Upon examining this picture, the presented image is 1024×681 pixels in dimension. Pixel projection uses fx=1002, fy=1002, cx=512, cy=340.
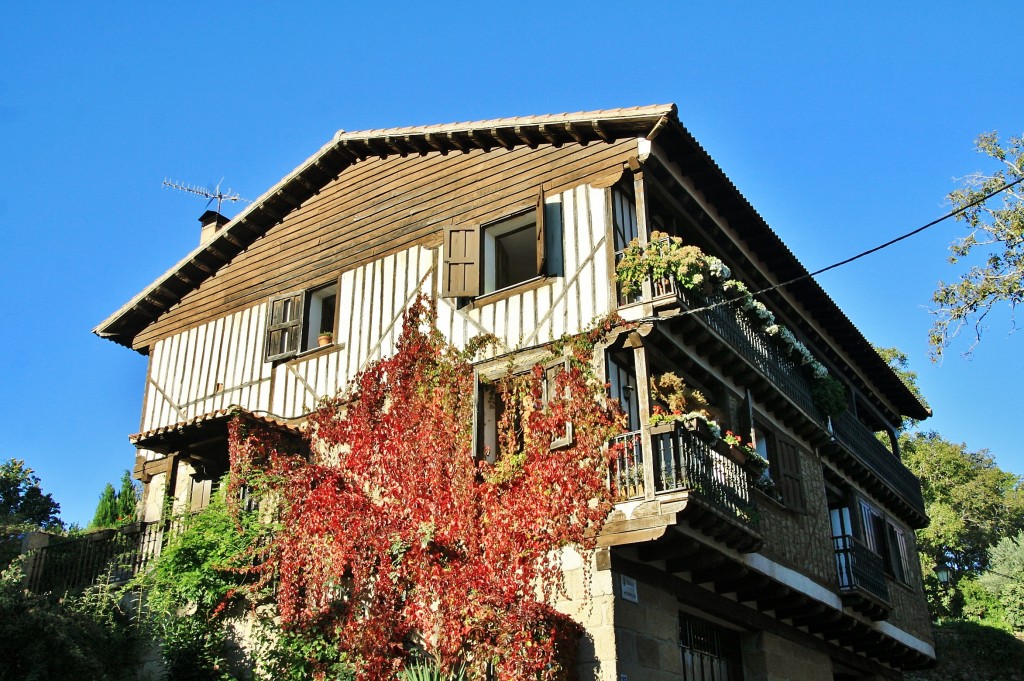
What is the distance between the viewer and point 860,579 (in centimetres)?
1852

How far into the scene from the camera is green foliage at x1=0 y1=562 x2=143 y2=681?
1385 centimetres

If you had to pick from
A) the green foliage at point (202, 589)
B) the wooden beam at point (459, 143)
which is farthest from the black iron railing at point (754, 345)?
the green foliage at point (202, 589)

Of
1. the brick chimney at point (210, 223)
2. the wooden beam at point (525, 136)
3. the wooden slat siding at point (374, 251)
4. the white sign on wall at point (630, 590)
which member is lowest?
the white sign on wall at point (630, 590)

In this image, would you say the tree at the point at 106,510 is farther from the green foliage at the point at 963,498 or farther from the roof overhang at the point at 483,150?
the green foliage at the point at 963,498

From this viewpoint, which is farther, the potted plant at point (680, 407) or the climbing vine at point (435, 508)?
the potted plant at point (680, 407)

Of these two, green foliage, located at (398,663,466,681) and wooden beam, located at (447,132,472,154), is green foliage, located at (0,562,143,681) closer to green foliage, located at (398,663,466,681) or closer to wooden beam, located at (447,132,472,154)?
green foliage, located at (398,663,466,681)

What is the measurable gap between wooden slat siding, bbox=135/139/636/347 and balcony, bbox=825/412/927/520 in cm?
848

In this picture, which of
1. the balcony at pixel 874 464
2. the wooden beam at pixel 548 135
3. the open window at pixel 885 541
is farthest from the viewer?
the open window at pixel 885 541

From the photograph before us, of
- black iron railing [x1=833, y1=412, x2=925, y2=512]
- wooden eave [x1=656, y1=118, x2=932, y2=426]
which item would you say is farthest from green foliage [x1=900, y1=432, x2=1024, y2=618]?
black iron railing [x1=833, y1=412, x2=925, y2=512]

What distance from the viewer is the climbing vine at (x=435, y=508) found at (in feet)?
44.2

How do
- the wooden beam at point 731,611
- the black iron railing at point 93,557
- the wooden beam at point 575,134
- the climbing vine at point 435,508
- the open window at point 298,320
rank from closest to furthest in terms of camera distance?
the climbing vine at point 435,508 < the wooden beam at point 731,611 < the wooden beam at point 575,134 < the black iron railing at point 93,557 < the open window at point 298,320

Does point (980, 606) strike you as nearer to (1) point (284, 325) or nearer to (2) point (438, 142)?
(2) point (438, 142)

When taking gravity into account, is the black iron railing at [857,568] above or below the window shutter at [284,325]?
below

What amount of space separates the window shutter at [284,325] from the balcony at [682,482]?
7.55 meters
